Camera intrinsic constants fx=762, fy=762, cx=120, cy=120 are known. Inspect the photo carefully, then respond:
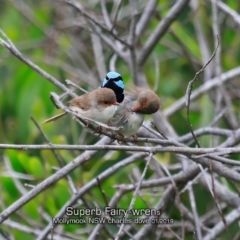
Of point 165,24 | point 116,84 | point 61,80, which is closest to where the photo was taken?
point 116,84

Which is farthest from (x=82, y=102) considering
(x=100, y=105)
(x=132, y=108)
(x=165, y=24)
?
(x=165, y=24)

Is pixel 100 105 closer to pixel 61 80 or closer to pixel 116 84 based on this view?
pixel 116 84

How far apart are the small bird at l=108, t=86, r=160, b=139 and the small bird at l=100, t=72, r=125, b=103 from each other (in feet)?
0.30

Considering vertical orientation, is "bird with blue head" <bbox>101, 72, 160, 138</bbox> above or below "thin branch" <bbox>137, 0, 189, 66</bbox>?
below

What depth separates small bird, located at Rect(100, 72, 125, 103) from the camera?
4074 millimetres

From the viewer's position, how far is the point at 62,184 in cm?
531

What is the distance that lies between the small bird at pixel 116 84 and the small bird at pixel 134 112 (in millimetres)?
91

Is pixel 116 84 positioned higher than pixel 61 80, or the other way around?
pixel 116 84

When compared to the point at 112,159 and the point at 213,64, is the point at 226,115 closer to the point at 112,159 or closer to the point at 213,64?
the point at 213,64

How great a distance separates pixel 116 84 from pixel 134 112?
0.29 metres

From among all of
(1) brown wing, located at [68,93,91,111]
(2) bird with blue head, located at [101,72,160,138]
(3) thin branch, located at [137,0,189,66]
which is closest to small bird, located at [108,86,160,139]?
(2) bird with blue head, located at [101,72,160,138]

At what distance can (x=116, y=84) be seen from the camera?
412cm

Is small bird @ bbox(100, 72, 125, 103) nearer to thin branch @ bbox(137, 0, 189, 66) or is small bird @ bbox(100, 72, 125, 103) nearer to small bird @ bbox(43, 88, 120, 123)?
small bird @ bbox(43, 88, 120, 123)

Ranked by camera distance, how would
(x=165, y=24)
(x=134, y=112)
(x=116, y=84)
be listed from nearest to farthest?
1. (x=134, y=112)
2. (x=116, y=84)
3. (x=165, y=24)
